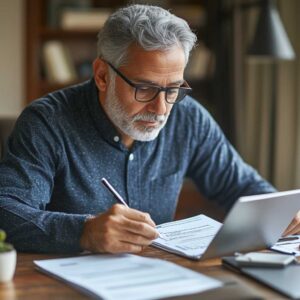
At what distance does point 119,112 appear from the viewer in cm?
177

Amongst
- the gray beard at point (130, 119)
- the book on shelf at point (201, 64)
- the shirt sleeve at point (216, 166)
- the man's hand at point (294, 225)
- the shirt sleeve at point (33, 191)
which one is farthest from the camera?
the book on shelf at point (201, 64)

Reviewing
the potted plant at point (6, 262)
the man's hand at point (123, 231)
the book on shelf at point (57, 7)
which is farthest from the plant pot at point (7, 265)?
the book on shelf at point (57, 7)

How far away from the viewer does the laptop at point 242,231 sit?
128 centimetres

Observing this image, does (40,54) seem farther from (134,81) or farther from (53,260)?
(53,260)

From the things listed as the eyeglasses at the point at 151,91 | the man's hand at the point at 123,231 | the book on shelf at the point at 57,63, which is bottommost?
the man's hand at the point at 123,231

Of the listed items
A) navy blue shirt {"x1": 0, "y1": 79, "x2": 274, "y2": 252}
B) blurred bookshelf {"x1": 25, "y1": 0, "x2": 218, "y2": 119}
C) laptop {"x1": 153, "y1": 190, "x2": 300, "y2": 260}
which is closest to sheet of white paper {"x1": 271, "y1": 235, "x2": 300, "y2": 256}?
laptop {"x1": 153, "y1": 190, "x2": 300, "y2": 260}

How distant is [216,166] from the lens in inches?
81.3

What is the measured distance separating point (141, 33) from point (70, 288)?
28.9 inches

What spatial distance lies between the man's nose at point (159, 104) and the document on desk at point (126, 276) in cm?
47

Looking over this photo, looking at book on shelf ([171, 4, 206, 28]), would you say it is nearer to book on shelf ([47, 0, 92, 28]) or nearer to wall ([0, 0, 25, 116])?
book on shelf ([47, 0, 92, 28])

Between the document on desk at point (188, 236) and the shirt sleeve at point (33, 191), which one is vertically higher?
the shirt sleeve at point (33, 191)

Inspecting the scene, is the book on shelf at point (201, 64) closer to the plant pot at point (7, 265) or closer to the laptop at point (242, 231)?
the laptop at point (242, 231)

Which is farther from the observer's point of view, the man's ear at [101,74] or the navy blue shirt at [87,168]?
the man's ear at [101,74]

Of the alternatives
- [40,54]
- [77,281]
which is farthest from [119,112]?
[40,54]
